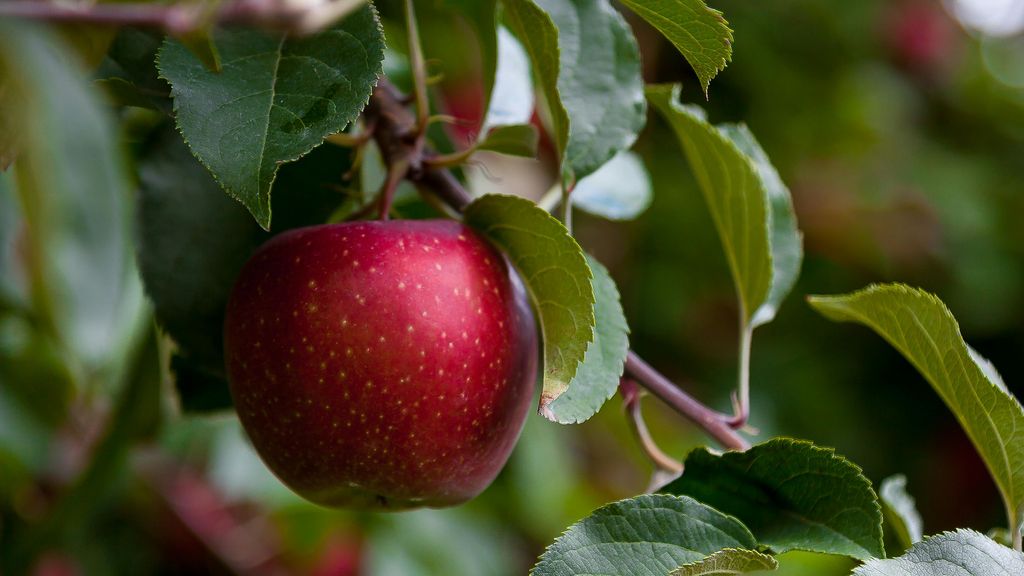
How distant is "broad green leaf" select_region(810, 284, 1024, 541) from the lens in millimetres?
477

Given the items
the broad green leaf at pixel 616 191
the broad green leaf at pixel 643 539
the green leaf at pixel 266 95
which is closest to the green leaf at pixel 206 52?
the green leaf at pixel 266 95

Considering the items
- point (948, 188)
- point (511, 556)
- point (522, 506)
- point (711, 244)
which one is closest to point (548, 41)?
point (522, 506)

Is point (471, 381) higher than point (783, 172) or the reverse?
higher

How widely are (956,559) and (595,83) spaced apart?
0.30 meters

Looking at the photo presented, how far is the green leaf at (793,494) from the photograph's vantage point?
1.48ft

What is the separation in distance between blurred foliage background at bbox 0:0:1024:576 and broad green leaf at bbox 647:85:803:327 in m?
0.49

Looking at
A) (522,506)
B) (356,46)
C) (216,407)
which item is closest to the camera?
(356,46)

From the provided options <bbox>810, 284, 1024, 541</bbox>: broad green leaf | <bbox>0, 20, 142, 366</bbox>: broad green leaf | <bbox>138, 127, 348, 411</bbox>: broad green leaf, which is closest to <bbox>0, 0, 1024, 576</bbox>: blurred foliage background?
<bbox>138, 127, 348, 411</bbox>: broad green leaf

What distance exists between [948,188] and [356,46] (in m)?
1.48

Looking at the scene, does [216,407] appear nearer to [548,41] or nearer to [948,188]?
[548,41]

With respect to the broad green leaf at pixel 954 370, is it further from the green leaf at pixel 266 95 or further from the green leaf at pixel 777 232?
the green leaf at pixel 266 95

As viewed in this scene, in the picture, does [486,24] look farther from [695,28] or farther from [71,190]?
→ [71,190]

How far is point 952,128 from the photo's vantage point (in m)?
1.86

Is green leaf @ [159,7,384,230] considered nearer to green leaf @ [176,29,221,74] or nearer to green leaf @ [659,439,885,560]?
green leaf @ [176,29,221,74]
